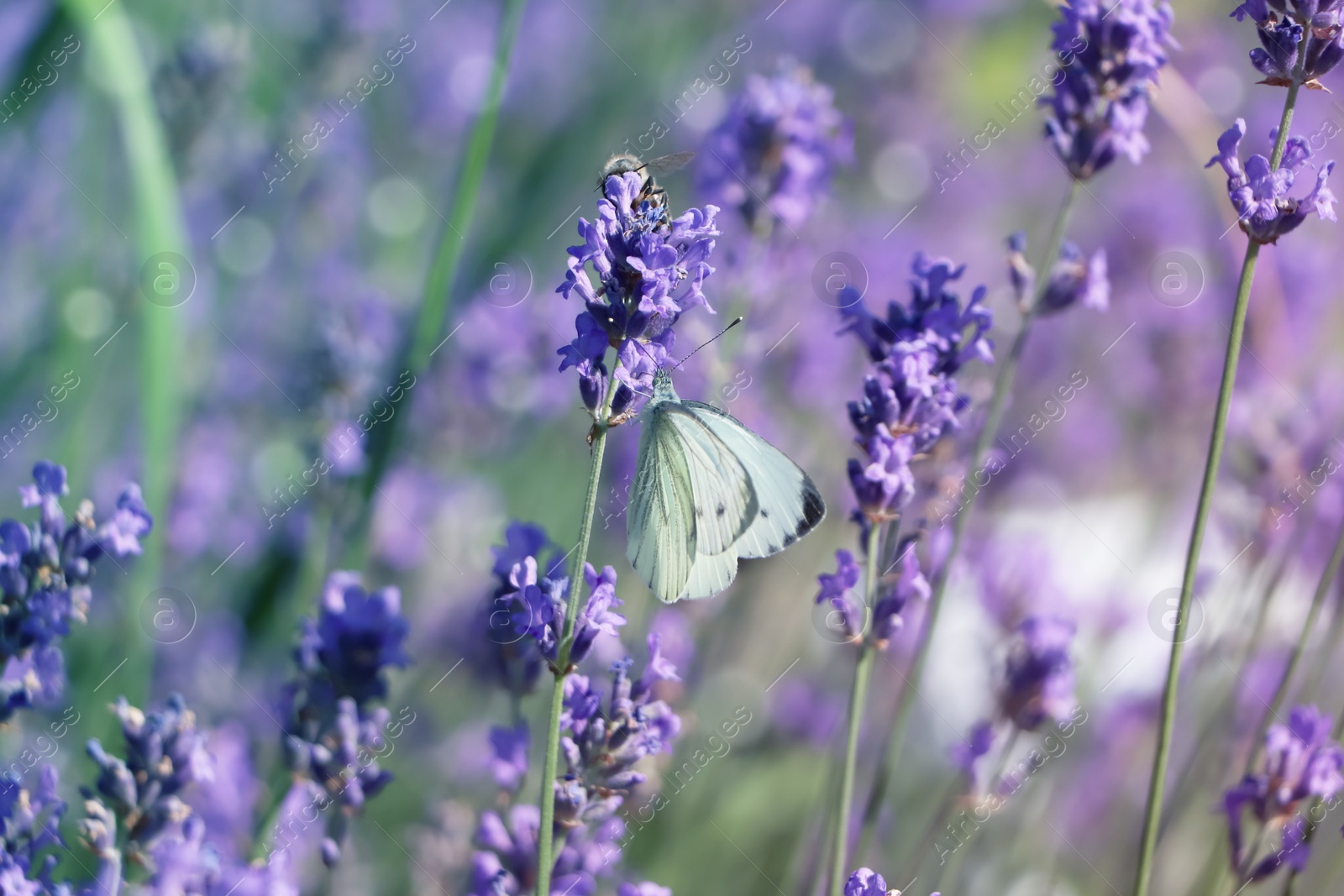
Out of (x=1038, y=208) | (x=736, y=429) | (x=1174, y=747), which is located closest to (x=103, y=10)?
(x=736, y=429)

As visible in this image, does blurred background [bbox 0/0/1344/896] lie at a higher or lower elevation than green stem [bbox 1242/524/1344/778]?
higher

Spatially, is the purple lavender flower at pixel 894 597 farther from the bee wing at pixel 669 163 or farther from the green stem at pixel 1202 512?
the bee wing at pixel 669 163

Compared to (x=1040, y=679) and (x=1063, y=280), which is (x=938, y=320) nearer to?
(x=1063, y=280)

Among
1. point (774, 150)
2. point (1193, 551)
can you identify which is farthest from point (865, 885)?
point (774, 150)

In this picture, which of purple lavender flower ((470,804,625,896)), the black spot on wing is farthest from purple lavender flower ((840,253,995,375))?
purple lavender flower ((470,804,625,896))

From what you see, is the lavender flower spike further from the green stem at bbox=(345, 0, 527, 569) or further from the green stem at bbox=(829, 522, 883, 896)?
the green stem at bbox=(345, 0, 527, 569)

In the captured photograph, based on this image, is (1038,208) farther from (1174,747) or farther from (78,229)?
(78,229)
